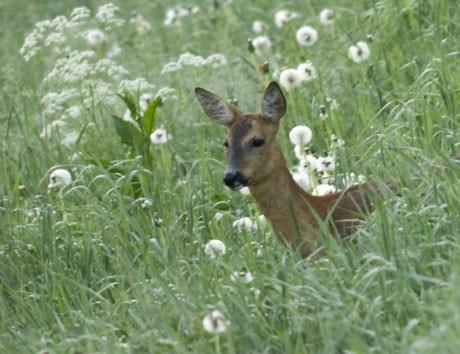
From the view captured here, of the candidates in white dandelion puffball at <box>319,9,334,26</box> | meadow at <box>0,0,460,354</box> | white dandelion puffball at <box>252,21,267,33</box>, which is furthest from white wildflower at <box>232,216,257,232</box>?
white dandelion puffball at <box>252,21,267,33</box>

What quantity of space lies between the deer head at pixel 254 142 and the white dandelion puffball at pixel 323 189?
0.36 m

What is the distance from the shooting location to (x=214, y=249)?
20.7 ft

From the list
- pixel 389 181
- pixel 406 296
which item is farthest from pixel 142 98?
pixel 406 296

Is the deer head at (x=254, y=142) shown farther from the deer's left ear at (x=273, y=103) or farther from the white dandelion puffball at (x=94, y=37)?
the white dandelion puffball at (x=94, y=37)

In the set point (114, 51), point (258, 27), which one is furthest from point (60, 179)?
point (114, 51)

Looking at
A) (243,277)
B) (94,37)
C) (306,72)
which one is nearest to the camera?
(243,277)

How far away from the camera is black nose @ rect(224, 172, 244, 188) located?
22.2 feet

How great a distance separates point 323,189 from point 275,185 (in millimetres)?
398

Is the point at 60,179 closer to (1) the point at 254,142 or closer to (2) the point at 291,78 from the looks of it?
(1) the point at 254,142

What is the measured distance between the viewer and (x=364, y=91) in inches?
325

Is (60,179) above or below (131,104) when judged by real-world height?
below

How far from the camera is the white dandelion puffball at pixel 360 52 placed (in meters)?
8.23

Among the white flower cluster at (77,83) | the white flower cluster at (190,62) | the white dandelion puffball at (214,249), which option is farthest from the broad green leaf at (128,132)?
the white dandelion puffball at (214,249)

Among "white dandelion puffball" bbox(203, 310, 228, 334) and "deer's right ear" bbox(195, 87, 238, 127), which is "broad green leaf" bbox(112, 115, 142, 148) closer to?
"deer's right ear" bbox(195, 87, 238, 127)
